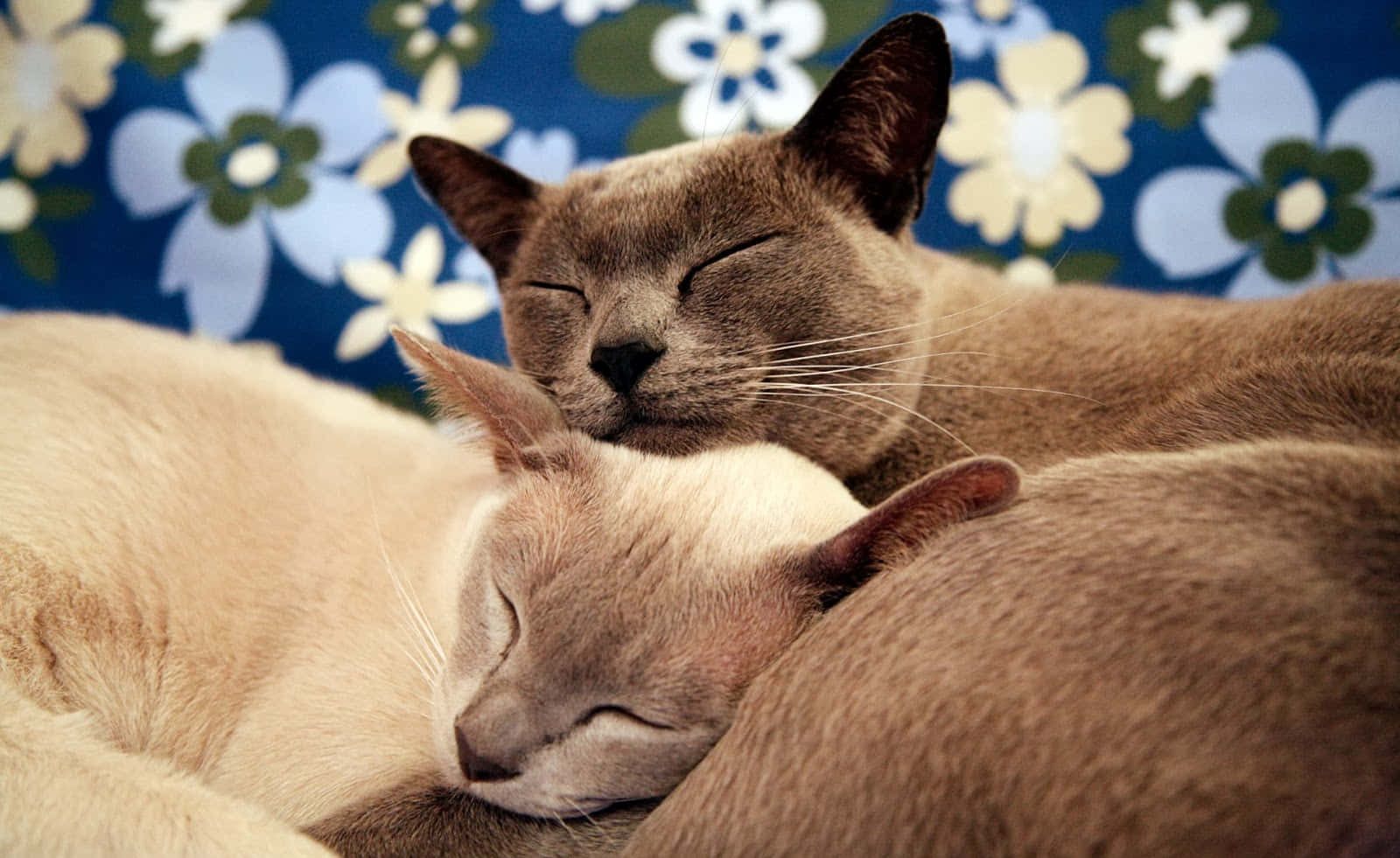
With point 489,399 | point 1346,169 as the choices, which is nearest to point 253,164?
point 489,399

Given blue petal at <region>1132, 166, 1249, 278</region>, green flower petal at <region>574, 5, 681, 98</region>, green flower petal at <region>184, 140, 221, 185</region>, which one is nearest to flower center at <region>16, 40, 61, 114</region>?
green flower petal at <region>184, 140, 221, 185</region>

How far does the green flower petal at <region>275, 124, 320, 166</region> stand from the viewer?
1944 millimetres

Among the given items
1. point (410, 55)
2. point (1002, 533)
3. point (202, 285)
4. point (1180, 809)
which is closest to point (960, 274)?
point (1002, 533)

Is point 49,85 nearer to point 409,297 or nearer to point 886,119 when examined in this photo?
point 409,297

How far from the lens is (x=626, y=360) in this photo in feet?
3.10

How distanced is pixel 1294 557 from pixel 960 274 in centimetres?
78

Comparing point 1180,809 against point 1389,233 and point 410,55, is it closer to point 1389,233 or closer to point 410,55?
point 1389,233

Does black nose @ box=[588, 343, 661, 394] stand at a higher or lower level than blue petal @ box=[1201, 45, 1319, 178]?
lower

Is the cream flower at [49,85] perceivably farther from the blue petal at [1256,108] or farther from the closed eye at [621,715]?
the blue petal at [1256,108]

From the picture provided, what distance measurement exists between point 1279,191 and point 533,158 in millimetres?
1380

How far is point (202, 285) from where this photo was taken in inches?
74.3

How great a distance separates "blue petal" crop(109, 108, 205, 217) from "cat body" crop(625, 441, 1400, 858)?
1.74 m

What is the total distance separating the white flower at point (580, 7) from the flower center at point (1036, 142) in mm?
801

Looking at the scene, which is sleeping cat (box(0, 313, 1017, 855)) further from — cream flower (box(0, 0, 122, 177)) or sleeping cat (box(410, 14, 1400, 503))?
cream flower (box(0, 0, 122, 177))
